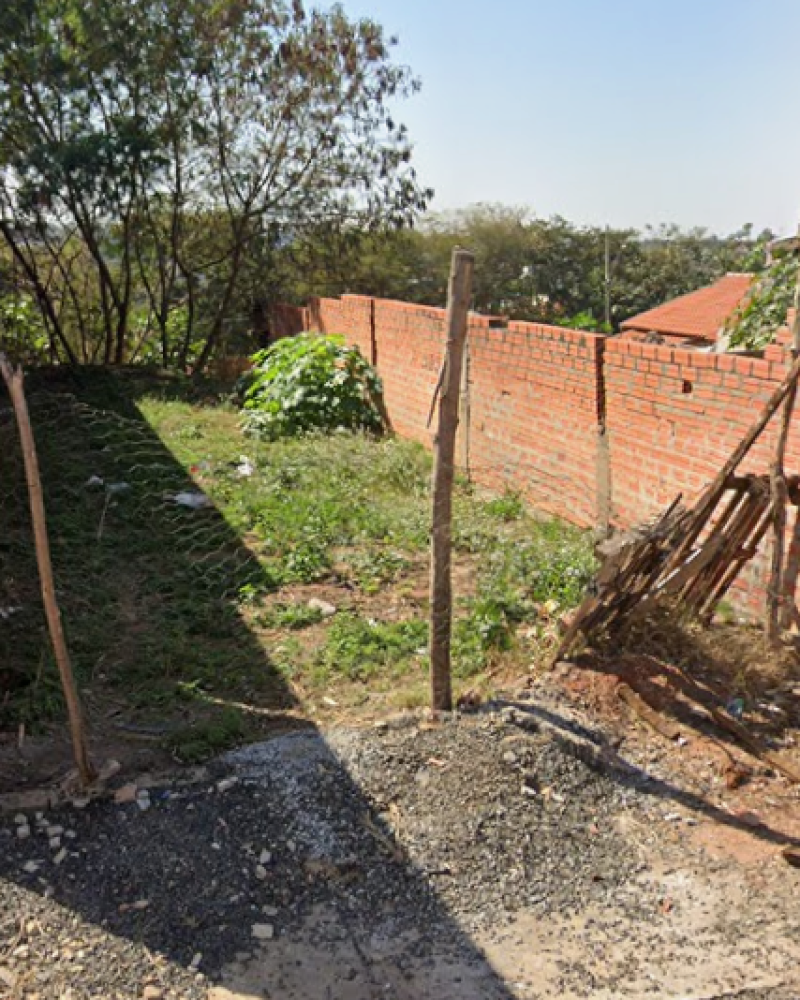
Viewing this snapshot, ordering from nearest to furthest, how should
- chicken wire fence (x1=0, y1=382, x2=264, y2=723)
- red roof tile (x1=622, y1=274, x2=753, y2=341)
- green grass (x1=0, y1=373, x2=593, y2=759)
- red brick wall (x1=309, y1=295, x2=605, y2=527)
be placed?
green grass (x1=0, y1=373, x2=593, y2=759)
chicken wire fence (x1=0, y1=382, x2=264, y2=723)
red brick wall (x1=309, y1=295, x2=605, y2=527)
red roof tile (x1=622, y1=274, x2=753, y2=341)

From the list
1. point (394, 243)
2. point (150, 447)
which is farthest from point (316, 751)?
point (394, 243)

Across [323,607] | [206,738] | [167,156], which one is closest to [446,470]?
[206,738]

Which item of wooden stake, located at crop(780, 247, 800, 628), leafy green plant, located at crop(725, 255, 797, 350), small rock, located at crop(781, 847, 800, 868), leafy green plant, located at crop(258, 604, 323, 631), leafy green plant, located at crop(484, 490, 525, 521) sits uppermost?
leafy green plant, located at crop(725, 255, 797, 350)

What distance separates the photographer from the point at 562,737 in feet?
12.0

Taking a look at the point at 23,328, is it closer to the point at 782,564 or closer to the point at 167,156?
the point at 167,156

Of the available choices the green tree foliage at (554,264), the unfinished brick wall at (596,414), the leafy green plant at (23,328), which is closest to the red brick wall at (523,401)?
the unfinished brick wall at (596,414)

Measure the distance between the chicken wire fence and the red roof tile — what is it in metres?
8.75

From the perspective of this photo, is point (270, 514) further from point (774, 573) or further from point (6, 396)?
point (6, 396)

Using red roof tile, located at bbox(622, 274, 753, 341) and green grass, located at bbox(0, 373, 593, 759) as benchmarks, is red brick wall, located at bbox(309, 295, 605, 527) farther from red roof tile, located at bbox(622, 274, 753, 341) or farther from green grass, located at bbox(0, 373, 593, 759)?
red roof tile, located at bbox(622, 274, 753, 341)

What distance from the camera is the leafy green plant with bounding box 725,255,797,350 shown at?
591 cm

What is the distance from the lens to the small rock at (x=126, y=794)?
336cm

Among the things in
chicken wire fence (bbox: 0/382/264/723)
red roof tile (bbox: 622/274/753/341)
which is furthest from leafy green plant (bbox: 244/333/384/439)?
red roof tile (bbox: 622/274/753/341)

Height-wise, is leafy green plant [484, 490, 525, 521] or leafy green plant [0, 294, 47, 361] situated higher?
leafy green plant [0, 294, 47, 361]

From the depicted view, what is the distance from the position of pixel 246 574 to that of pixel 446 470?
8.27 feet
